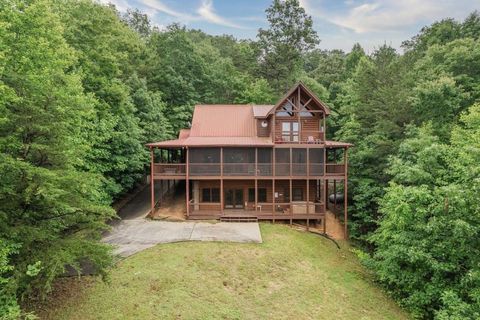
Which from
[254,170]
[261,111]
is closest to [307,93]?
[261,111]

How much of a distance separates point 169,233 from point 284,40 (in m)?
36.5

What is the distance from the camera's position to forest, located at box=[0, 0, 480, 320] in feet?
30.6

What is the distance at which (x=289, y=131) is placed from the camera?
2416 cm

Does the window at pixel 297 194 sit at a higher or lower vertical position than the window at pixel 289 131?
lower

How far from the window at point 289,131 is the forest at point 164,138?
5486 millimetres

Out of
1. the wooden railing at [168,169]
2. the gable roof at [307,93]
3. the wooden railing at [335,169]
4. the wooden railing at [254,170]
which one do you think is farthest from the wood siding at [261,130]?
the wooden railing at [168,169]

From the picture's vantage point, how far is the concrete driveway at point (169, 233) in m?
16.9

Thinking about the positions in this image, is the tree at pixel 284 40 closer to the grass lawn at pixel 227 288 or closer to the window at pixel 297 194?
the window at pixel 297 194

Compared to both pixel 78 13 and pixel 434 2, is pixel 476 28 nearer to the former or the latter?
pixel 434 2

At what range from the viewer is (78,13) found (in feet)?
71.9

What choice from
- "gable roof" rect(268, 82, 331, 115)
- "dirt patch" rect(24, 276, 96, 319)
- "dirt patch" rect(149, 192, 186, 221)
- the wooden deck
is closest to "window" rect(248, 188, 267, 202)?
the wooden deck

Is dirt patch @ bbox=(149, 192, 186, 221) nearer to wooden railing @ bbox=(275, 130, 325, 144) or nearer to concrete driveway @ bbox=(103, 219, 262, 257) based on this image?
concrete driveway @ bbox=(103, 219, 262, 257)

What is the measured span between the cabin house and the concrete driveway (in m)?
1.80

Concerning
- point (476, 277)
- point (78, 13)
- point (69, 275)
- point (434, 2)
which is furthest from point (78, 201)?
point (434, 2)
